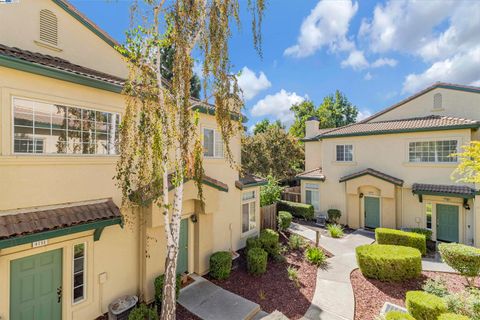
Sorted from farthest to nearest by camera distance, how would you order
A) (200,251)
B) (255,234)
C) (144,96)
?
1. (255,234)
2. (200,251)
3. (144,96)

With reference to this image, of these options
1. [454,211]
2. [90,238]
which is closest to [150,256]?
[90,238]

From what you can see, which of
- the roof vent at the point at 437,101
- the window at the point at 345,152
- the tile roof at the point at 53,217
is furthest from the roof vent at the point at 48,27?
the roof vent at the point at 437,101

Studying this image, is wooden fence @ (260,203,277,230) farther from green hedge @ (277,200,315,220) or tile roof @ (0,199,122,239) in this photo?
tile roof @ (0,199,122,239)

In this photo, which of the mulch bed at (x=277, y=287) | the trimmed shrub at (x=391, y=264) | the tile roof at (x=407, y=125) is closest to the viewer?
the mulch bed at (x=277, y=287)

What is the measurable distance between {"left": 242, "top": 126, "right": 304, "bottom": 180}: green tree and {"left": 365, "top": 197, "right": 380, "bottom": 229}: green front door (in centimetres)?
1038

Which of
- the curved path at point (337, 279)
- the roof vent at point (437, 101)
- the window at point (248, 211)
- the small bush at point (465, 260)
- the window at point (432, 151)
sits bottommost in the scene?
the curved path at point (337, 279)

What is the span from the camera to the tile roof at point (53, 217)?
527 cm

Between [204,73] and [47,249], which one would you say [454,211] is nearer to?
[204,73]

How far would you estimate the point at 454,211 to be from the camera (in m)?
14.4

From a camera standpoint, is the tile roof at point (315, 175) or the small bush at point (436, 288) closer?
the small bush at point (436, 288)

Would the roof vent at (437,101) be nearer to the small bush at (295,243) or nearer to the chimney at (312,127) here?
the chimney at (312,127)

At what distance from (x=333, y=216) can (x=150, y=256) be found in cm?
1512

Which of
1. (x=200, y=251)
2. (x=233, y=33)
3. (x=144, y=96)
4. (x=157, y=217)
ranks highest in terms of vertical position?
(x=233, y=33)

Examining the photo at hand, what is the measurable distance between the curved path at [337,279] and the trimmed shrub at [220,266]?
350 cm
